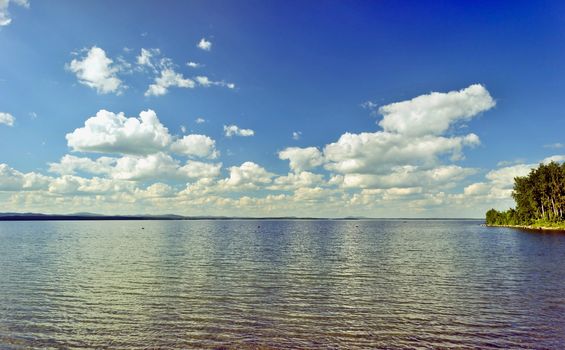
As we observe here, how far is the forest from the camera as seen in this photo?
131m

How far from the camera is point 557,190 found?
12912 cm

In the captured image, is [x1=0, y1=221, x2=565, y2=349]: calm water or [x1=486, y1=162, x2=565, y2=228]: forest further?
[x1=486, y1=162, x2=565, y2=228]: forest

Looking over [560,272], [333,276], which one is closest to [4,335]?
[333,276]

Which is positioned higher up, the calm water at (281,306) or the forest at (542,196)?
the forest at (542,196)

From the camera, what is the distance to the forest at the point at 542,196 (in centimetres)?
13062

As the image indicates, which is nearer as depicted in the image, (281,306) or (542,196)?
(281,306)

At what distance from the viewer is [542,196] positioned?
471 feet

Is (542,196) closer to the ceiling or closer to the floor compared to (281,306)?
closer to the ceiling

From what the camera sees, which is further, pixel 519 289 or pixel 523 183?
pixel 523 183

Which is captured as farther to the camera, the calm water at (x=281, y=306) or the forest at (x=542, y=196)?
the forest at (x=542, y=196)

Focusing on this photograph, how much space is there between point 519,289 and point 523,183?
146416mm

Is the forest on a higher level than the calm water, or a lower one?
higher

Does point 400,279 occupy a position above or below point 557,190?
below

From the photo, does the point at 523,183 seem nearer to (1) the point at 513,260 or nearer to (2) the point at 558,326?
(1) the point at 513,260
